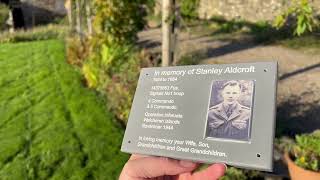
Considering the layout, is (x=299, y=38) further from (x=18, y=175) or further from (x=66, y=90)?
(x=18, y=175)

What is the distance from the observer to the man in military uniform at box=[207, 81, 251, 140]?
262 cm

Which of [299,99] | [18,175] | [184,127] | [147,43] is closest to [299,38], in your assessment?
[147,43]

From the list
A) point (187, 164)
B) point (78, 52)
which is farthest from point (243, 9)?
point (187, 164)

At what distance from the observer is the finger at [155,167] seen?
9.20ft

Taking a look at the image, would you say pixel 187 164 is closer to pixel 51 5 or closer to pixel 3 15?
pixel 3 15

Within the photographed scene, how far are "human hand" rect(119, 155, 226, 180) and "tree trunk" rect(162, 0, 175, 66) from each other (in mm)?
4685

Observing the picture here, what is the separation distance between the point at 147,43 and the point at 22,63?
420cm

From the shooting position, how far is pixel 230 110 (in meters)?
2.69

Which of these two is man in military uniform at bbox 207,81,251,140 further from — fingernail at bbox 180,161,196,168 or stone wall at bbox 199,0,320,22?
stone wall at bbox 199,0,320,22

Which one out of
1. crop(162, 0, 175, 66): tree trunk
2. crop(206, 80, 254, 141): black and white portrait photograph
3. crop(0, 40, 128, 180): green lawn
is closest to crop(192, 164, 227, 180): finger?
crop(206, 80, 254, 141): black and white portrait photograph

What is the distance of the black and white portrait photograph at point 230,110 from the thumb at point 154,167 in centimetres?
26

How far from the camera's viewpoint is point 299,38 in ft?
48.8

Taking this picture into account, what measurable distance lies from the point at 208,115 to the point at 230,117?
185 millimetres

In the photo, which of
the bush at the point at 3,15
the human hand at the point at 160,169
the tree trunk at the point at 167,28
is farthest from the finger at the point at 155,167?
the bush at the point at 3,15
